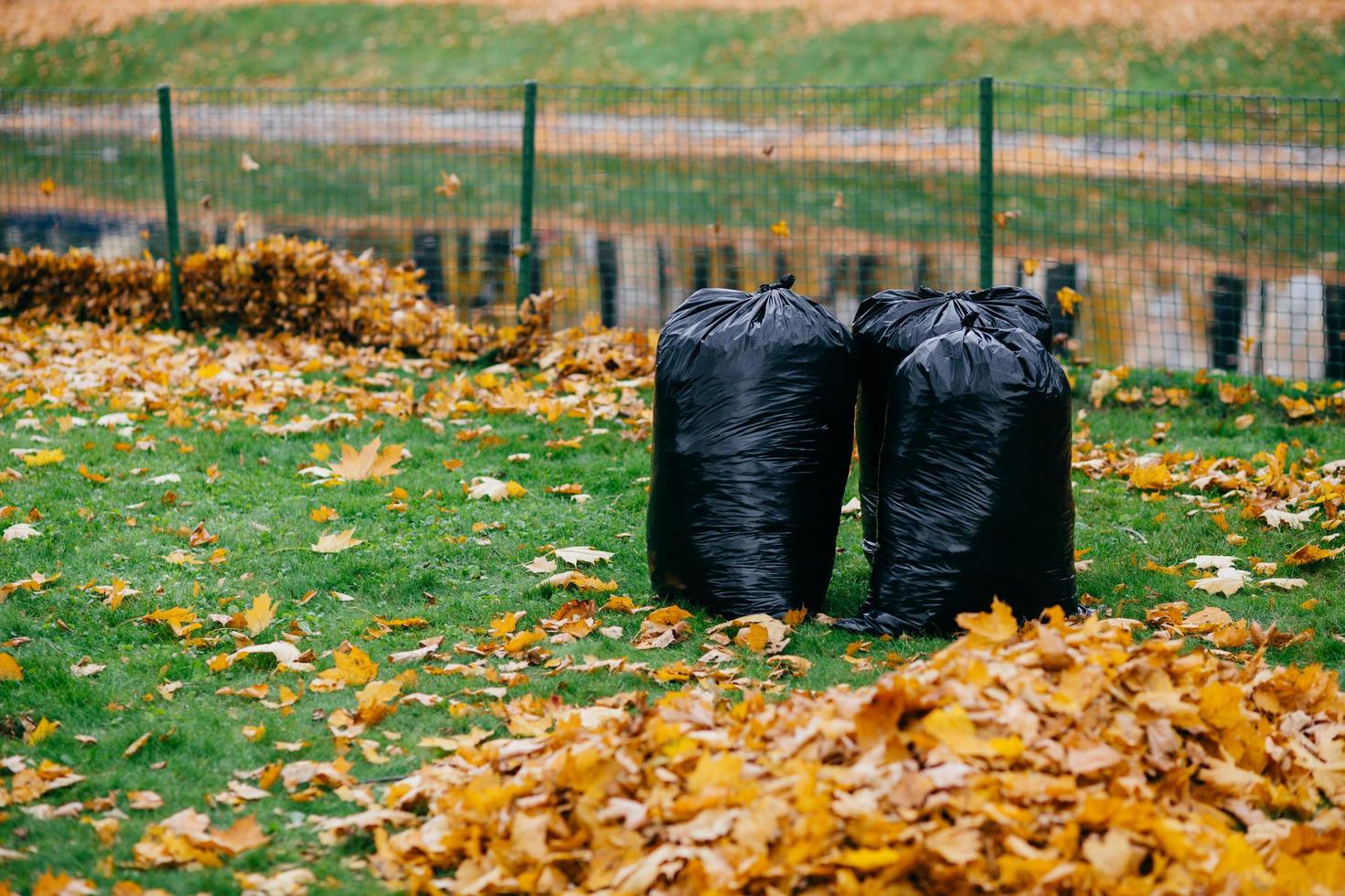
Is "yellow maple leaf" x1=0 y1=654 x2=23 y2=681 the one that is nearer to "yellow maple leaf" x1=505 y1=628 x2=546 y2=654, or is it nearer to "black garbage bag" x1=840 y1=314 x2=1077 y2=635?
"yellow maple leaf" x1=505 y1=628 x2=546 y2=654

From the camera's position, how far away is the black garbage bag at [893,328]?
14.0ft

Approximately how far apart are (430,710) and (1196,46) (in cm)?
2111

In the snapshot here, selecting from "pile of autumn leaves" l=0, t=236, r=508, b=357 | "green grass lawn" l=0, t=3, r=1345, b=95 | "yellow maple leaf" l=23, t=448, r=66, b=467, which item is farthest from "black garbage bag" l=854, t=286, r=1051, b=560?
"green grass lawn" l=0, t=3, r=1345, b=95

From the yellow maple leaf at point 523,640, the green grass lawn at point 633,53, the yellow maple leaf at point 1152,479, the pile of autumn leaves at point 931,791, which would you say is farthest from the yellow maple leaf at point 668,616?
the green grass lawn at point 633,53

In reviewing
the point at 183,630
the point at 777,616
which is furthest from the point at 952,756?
the point at 183,630

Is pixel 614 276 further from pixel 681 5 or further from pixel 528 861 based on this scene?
pixel 681 5

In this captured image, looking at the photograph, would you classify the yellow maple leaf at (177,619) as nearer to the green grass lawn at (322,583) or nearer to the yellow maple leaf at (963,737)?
the green grass lawn at (322,583)

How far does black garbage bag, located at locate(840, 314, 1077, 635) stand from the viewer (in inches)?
146

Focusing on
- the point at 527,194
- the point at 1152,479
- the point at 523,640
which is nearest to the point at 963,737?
the point at 523,640

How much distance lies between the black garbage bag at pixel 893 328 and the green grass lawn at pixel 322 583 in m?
0.37

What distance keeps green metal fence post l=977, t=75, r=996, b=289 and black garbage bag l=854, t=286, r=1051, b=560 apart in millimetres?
2274

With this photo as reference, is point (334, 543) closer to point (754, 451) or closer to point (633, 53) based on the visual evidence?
point (754, 451)

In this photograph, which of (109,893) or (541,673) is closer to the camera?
(109,893)

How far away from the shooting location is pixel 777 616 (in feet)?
13.0
